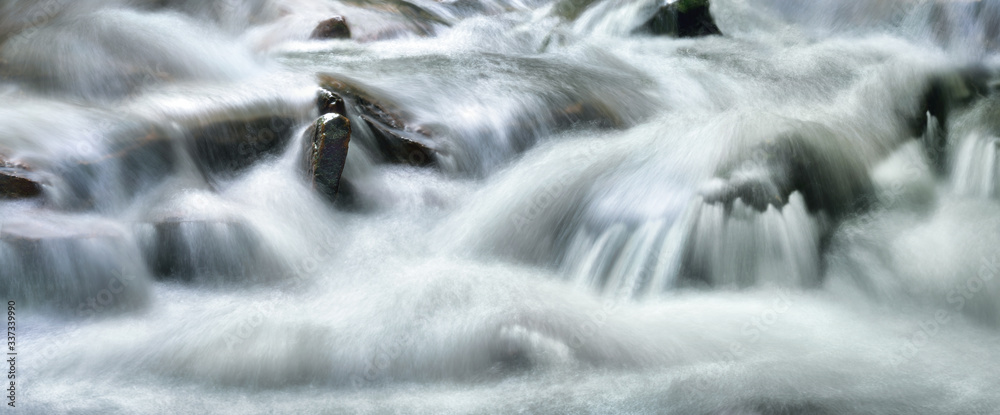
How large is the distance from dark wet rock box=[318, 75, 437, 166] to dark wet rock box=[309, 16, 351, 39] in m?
1.73

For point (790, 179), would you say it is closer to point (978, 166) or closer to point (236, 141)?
point (978, 166)

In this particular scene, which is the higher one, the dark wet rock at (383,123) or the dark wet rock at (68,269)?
the dark wet rock at (383,123)

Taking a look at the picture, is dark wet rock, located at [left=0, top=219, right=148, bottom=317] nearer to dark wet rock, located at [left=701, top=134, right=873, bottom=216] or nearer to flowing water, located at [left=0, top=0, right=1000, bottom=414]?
flowing water, located at [left=0, top=0, right=1000, bottom=414]

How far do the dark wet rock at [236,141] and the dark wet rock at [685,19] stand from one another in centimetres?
441

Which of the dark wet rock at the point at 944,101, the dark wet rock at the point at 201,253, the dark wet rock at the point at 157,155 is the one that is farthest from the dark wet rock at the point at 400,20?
the dark wet rock at the point at 944,101

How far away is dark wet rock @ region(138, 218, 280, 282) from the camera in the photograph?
13.6 feet

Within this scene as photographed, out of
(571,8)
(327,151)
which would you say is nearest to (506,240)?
(327,151)

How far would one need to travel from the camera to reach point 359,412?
3.27 m

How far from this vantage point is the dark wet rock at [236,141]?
4820mm

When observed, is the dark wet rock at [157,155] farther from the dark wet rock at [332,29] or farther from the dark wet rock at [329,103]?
the dark wet rock at [332,29]

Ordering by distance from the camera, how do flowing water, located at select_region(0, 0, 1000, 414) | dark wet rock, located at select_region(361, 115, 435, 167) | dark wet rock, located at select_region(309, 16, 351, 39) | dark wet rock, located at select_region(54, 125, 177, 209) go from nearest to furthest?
flowing water, located at select_region(0, 0, 1000, 414)
dark wet rock, located at select_region(54, 125, 177, 209)
dark wet rock, located at select_region(361, 115, 435, 167)
dark wet rock, located at select_region(309, 16, 351, 39)

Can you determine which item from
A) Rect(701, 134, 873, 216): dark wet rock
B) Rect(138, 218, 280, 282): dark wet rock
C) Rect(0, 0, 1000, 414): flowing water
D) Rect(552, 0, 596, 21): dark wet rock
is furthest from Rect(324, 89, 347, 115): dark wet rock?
Rect(552, 0, 596, 21): dark wet rock

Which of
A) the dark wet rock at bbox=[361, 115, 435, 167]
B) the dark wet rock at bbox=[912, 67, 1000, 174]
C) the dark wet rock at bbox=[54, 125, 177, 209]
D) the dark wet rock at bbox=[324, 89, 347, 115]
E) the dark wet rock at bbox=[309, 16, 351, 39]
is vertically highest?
the dark wet rock at bbox=[912, 67, 1000, 174]

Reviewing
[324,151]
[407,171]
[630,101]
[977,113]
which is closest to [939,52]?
[977,113]
